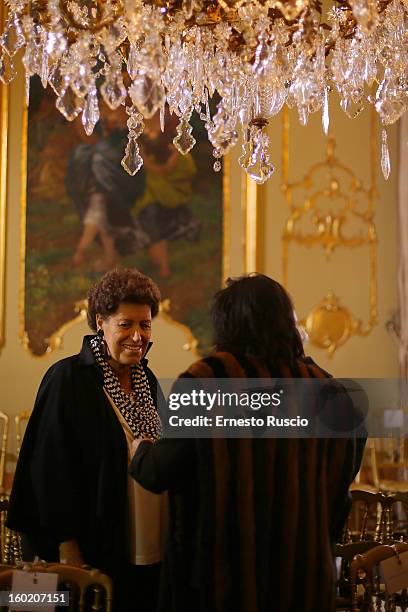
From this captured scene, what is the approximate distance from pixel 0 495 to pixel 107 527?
10.7 ft

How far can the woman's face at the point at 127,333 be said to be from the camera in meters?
3.18

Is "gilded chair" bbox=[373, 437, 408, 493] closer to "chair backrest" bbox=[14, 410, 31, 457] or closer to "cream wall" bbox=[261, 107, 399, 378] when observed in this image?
"cream wall" bbox=[261, 107, 399, 378]

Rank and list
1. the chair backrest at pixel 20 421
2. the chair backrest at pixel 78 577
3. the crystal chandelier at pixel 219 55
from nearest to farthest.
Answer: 1. the chair backrest at pixel 78 577
2. the crystal chandelier at pixel 219 55
3. the chair backrest at pixel 20 421

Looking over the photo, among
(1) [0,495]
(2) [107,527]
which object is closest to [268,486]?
(2) [107,527]

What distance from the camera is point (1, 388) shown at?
7.20 m

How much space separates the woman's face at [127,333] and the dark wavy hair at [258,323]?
71 cm

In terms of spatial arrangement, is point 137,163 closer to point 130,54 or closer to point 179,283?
point 130,54

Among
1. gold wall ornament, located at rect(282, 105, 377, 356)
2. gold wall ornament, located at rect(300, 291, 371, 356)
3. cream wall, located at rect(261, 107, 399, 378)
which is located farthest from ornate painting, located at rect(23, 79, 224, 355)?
gold wall ornament, located at rect(300, 291, 371, 356)

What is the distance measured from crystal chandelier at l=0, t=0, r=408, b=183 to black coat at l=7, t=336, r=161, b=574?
103 centimetres

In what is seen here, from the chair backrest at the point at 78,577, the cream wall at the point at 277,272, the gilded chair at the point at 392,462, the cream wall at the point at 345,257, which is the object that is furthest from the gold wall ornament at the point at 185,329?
the chair backrest at the point at 78,577

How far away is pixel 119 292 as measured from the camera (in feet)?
10.5

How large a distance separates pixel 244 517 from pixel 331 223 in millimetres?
5323

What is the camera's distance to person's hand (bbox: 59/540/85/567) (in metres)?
2.94

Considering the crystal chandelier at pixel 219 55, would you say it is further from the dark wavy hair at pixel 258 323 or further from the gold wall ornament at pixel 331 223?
the gold wall ornament at pixel 331 223
